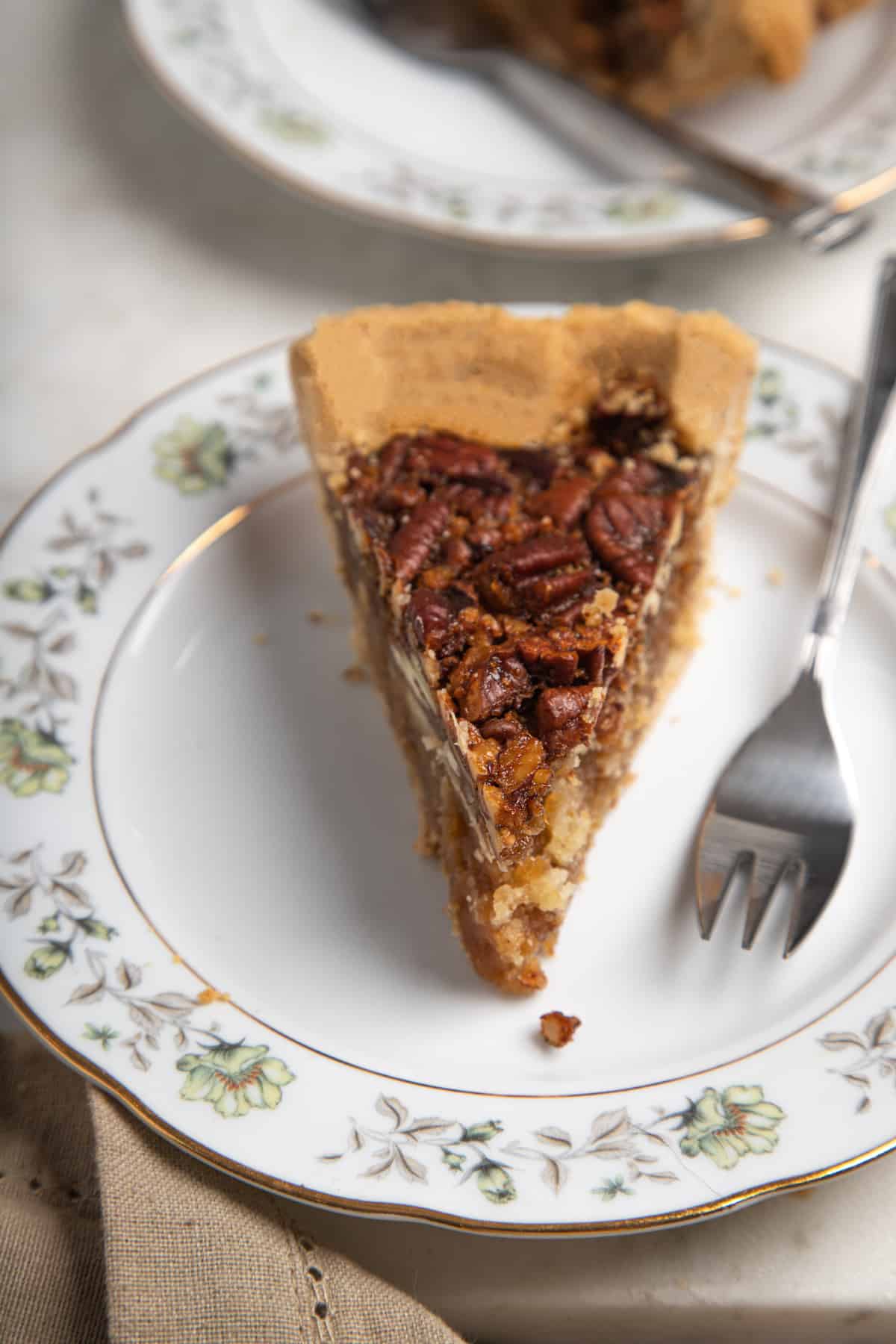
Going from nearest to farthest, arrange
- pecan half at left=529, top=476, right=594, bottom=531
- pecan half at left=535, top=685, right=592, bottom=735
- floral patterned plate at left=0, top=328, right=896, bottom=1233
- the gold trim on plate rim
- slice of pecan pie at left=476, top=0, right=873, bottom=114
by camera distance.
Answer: the gold trim on plate rim
floral patterned plate at left=0, top=328, right=896, bottom=1233
pecan half at left=535, top=685, right=592, bottom=735
pecan half at left=529, top=476, right=594, bottom=531
slice of pecan pie at left=476, top=0, right=873, bottom=114

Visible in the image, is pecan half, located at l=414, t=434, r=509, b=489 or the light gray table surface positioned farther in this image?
the light gray table surface

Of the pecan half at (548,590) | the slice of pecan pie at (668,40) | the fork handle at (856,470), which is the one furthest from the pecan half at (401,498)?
the slice of pecan pie at (668,40)

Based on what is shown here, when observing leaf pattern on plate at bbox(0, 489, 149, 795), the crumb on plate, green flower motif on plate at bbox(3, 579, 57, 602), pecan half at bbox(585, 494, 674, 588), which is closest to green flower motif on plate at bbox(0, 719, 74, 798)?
leaf pattern on plate at bbox(0, 489, 149, 795)

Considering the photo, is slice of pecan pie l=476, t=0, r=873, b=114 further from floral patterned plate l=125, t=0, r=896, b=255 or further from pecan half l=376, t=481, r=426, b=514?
pecan half l=376, t=481, r=426, b=514

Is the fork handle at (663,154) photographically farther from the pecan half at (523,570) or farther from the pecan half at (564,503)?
the pecan half at (523,570)

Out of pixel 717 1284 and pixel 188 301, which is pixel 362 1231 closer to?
pixel 717 1284

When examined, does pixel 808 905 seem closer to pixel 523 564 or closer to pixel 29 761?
pixel 523 564

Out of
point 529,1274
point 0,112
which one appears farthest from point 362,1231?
point 0,112
